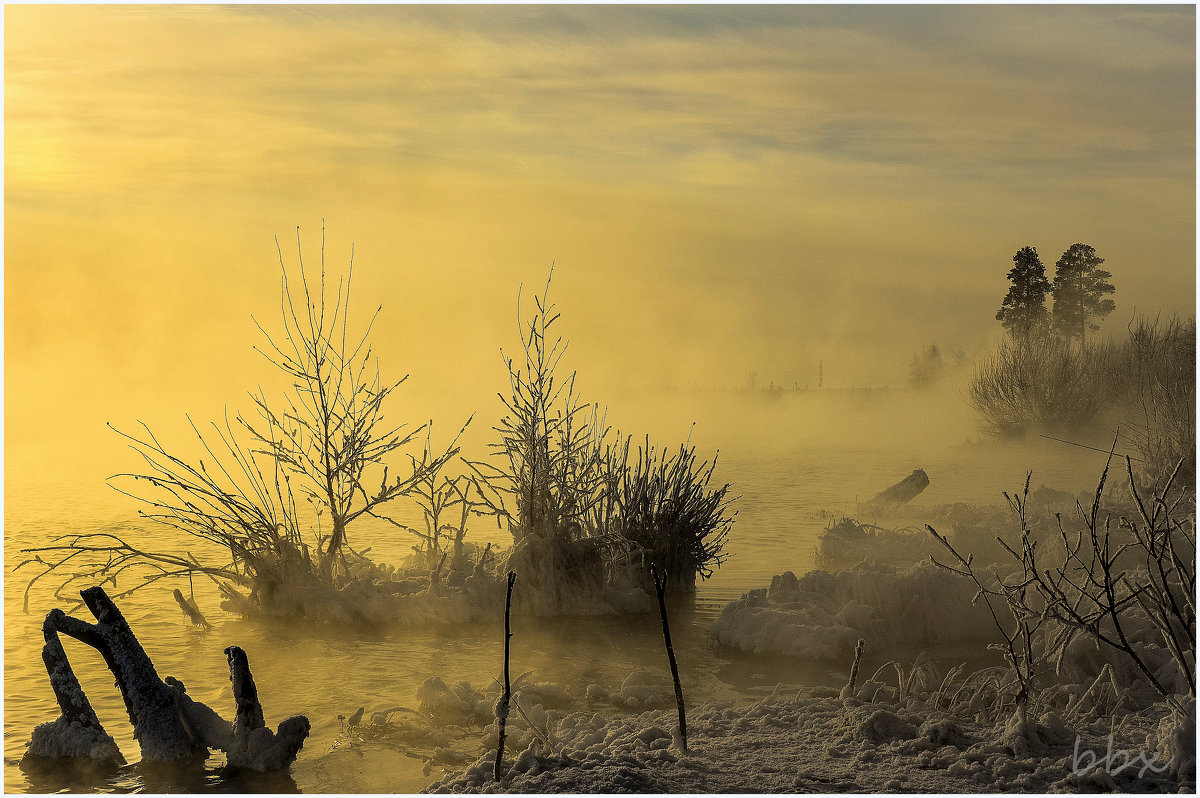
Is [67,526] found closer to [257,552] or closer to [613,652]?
[257,552]

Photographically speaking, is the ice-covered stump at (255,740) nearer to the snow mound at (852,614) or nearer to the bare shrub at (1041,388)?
the snow mound at (852,614)

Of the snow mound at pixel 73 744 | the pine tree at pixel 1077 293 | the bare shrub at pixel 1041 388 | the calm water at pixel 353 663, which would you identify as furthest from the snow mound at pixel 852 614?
the pine tree at pixel 1077 293

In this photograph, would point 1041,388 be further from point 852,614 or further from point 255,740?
point 255,740

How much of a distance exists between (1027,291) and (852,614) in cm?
3645

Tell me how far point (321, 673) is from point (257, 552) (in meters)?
2.21

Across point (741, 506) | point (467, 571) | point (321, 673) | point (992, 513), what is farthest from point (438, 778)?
point (741, 506)

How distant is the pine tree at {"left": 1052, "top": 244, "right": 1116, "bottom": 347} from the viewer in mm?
40375

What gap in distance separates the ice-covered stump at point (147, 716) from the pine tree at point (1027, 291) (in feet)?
129

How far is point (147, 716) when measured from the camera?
5539mm

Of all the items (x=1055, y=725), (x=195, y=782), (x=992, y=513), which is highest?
(x=992, y=513)

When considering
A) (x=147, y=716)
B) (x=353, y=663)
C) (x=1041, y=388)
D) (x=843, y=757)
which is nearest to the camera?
(x=843, y=757)

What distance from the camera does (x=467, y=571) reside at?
9.75m

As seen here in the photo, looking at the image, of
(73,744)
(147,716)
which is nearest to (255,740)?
(147,716)

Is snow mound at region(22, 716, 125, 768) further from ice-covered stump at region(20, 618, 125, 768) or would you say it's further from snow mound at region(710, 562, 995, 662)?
snow mound at region(710, 562, 995, 662)
